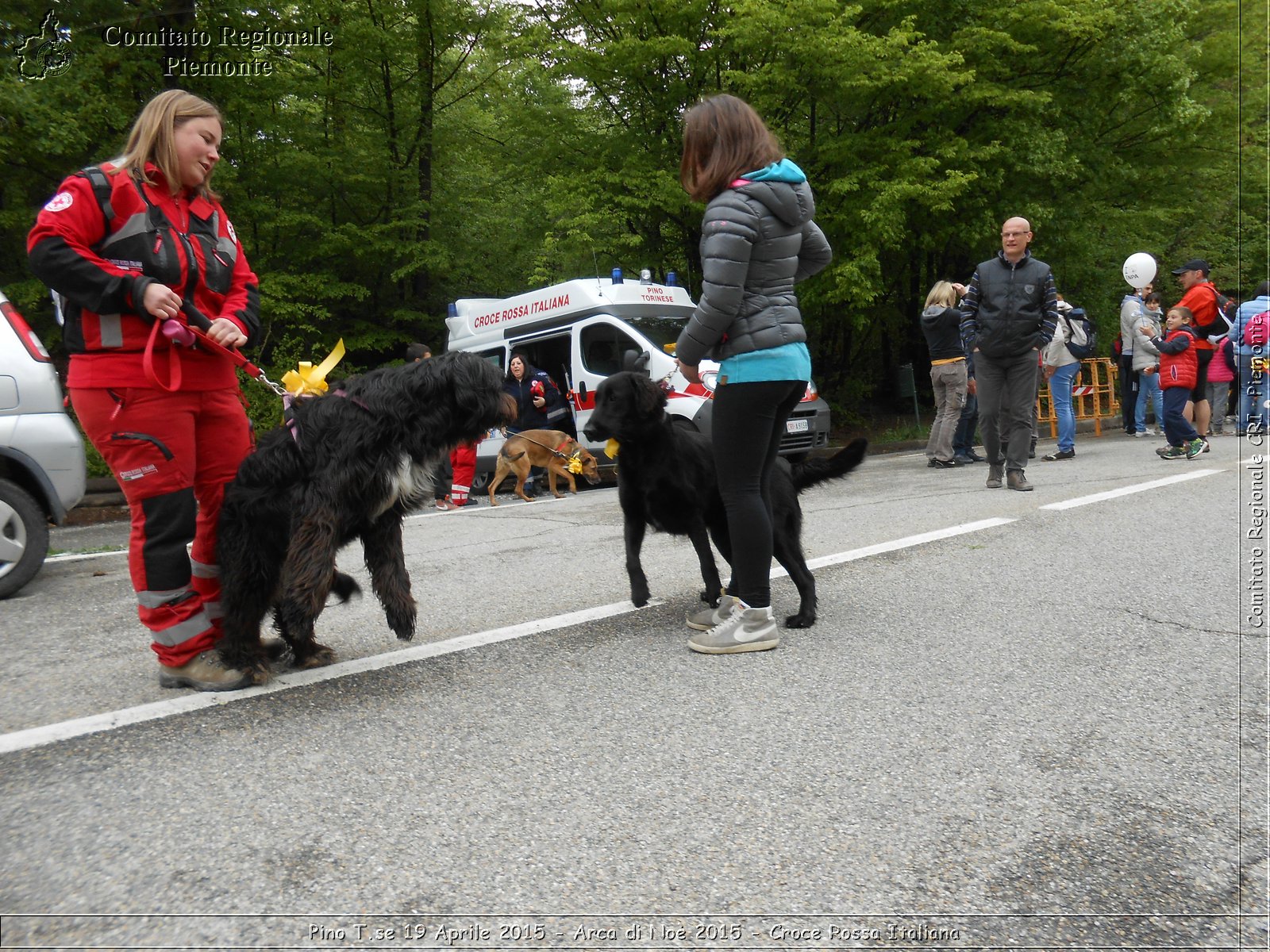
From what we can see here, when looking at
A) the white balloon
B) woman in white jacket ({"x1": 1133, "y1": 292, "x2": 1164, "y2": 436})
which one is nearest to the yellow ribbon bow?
woman in white jacket ({"x1": 1133, "y1": 292, "x2": 1164, "y2": 436})

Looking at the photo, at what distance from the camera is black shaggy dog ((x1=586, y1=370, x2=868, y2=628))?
4.08m

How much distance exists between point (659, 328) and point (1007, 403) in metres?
5.17

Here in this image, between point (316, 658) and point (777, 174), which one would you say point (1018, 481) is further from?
point (316, 658)

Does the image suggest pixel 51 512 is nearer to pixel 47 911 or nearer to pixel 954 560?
pixel 47 911

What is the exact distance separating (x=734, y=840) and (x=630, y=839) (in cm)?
24

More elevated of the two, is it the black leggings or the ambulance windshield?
the ambulance windshield

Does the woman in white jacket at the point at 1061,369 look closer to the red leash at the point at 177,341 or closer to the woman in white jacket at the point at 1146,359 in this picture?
the woman in white jacket at the point at 1146,359

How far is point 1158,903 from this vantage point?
190 cm

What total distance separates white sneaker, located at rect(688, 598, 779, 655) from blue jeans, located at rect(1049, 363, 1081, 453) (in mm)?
8904

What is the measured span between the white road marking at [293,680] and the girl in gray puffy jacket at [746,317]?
2.47ft

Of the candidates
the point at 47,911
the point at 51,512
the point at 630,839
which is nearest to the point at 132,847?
the point at 47,911

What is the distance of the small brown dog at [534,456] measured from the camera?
1134cm

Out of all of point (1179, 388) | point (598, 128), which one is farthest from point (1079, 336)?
point (598, 128)

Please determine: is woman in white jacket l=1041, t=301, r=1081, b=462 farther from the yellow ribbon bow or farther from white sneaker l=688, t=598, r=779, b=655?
the yellow ribbon bow
